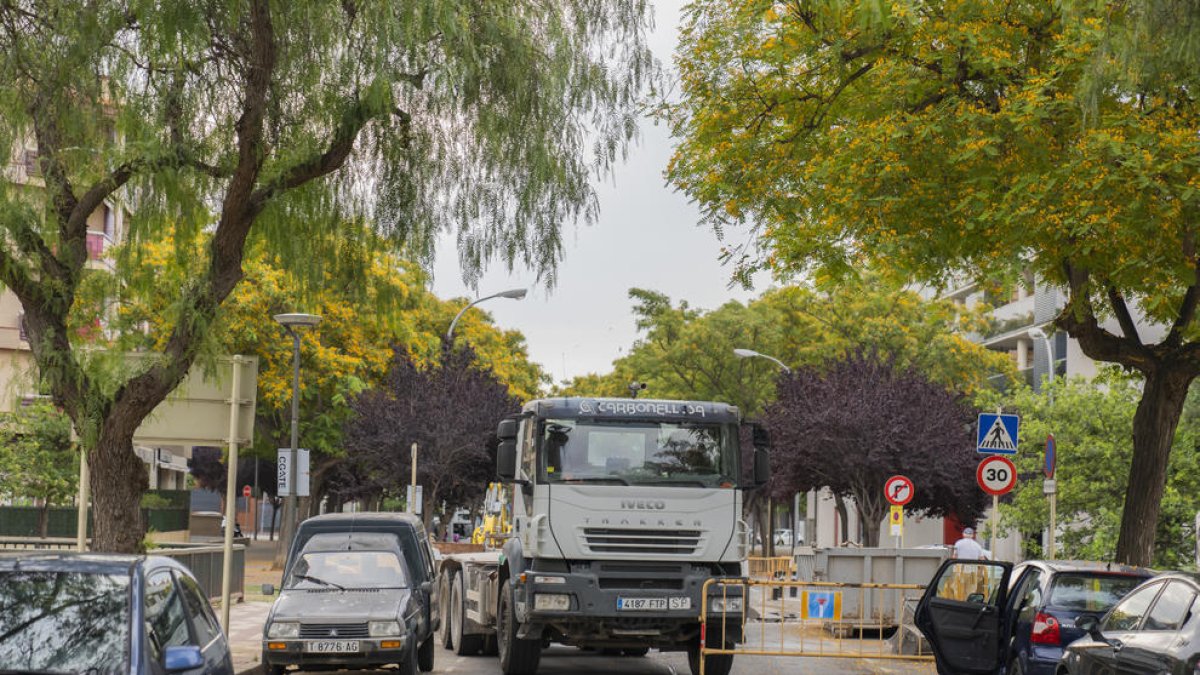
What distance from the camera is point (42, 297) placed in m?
15.3

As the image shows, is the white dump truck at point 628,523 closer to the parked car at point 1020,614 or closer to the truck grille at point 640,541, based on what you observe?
the truck grille at point 640,541

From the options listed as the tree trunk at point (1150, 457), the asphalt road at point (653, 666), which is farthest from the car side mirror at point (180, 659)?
the tree trunk at point (1150, 457)

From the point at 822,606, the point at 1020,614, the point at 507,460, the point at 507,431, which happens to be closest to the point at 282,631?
the point at 507,460

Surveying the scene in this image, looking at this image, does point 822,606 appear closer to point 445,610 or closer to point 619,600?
point 619,600

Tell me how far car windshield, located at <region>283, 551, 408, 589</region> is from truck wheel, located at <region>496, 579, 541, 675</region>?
49.3 inches

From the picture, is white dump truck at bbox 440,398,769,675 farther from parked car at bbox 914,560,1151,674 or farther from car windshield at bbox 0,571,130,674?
car windshield at bbox 0,571,130,674

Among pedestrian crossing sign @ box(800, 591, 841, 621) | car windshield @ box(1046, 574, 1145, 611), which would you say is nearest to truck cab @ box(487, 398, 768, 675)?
pedestrian crossing sign @ box(800, 591, 841, 621)

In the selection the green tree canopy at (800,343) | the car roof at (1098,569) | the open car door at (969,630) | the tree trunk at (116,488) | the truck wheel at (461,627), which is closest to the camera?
the car roof at (1098,569)

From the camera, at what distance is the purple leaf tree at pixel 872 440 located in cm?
4409

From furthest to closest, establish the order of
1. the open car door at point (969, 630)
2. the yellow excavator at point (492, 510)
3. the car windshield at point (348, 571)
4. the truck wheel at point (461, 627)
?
1. the yellow excavator at point (492, 510)
2. the truck wheel at point (461, 627)
3. the car windshield at point (348, 571)
4. the open car door at point (969, 630)

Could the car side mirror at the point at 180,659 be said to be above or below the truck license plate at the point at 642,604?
above

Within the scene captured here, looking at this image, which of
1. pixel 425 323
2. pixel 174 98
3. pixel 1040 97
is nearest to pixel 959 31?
pixel 1040 97

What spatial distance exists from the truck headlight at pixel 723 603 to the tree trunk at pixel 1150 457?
5426 mm

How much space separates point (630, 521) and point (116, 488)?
5242 millimetres
